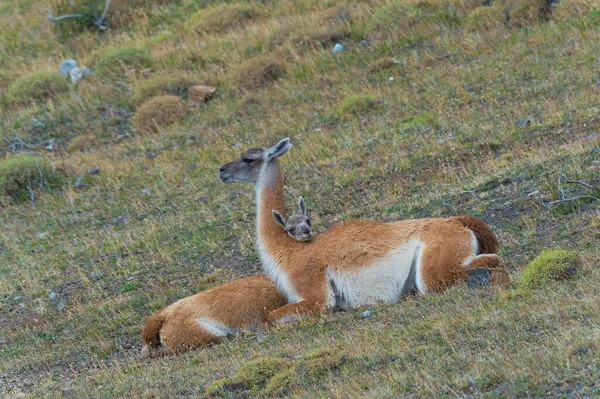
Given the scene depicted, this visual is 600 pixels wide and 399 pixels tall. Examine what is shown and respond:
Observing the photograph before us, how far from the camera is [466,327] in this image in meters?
8.28

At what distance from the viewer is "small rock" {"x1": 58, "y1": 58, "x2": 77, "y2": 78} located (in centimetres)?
2588

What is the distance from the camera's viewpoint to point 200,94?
22.8m

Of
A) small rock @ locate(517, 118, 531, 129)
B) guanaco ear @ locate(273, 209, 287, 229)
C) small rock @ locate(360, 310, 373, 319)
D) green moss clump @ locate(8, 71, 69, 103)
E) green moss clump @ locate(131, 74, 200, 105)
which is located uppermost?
guanaco ear @ locate(273, 209, 287, 229)

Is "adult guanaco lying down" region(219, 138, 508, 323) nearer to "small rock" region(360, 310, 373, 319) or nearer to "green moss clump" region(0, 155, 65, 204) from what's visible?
"small rock" region(360, 310, 373, 319)

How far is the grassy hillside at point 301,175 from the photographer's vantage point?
8.27 metres

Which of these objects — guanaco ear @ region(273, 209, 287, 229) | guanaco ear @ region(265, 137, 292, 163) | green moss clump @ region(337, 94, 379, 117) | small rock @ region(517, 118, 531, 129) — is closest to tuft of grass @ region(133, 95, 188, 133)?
green moss clump @ region(337, 94, 379, 117)

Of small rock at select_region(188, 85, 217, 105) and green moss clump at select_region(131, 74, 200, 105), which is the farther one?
green moss clump at select_region(131, 74, 200, 105)

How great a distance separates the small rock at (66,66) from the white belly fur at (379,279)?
17075 millimetres

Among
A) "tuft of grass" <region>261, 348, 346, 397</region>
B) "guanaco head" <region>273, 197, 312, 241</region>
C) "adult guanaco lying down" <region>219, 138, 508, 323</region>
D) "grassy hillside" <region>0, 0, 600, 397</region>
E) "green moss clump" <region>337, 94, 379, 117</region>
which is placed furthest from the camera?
"green moss clump" <region>337, 94, 379, 117</region>

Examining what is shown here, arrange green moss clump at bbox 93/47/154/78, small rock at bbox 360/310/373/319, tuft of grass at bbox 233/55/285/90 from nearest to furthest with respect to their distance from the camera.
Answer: small rock at bbox 360/310/373/319
tuft of grass at bbox 233/55/285/90
green moss clump at bbox 93/47/154/78

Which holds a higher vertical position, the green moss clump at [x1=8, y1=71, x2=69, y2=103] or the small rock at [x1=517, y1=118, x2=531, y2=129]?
the small rock at [x1=517, y1=118, x2=531, y2=129]

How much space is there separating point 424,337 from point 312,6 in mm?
19217

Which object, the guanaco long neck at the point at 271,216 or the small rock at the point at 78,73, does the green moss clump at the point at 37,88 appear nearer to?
the small rock at the point at 78,73

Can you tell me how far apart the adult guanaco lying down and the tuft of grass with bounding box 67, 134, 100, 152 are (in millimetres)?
11701
